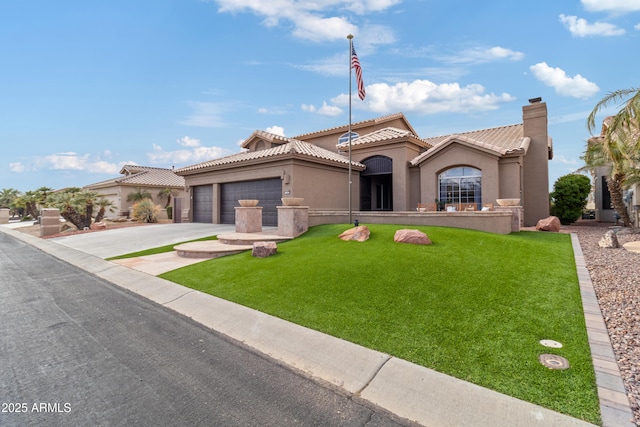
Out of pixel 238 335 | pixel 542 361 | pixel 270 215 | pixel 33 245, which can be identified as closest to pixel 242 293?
pixel 238 335

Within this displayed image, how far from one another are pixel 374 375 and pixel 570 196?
22.6 meters

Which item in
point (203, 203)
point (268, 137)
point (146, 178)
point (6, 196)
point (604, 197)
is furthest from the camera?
point (6, 196)

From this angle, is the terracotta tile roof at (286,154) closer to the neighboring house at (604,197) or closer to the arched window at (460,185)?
the arched window at (460,185)

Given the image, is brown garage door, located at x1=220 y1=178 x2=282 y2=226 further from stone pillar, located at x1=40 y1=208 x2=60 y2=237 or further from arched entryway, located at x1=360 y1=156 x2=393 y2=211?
stone pillar, located at x1=40 y1=208 x2=60 y2=237

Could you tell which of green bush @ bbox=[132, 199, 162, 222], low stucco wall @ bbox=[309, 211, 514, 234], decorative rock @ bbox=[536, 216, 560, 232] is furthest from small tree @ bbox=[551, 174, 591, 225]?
green bush @ bbox=[132, 199, 162, 222]

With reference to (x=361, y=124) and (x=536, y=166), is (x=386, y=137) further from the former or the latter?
(x=536, y=166)

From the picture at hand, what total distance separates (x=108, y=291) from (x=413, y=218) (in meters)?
11.2

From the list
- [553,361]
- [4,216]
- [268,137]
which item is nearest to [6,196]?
[4,216]

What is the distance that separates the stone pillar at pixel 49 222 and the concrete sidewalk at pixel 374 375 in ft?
70.2

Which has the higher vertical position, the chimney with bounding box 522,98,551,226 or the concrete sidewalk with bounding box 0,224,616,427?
the chimney with bounding box 522,98,551,226

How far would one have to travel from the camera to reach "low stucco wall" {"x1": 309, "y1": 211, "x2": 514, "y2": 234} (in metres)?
12.9

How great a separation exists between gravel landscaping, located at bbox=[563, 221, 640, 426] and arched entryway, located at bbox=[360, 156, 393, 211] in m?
11.8

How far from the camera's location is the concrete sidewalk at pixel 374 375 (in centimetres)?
323

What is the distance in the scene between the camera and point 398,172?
20.1 metres
